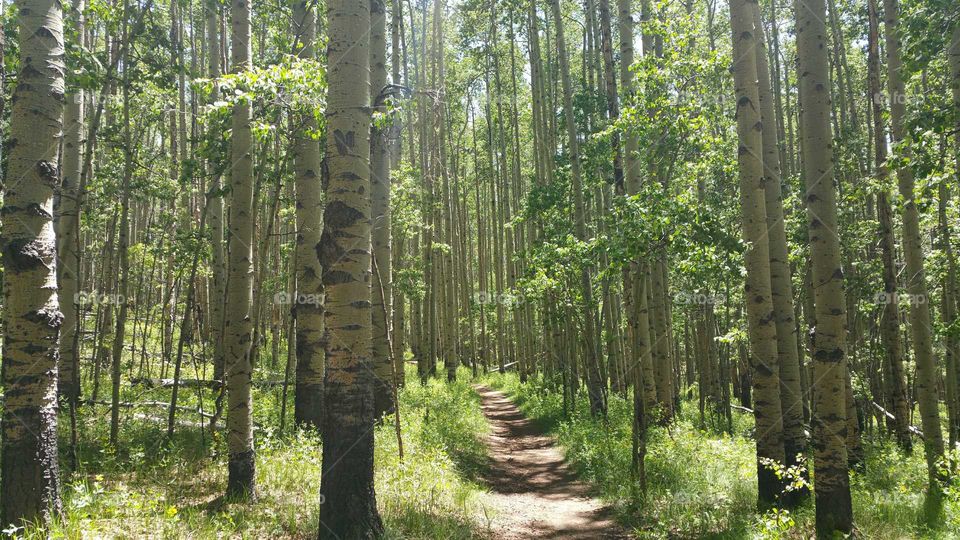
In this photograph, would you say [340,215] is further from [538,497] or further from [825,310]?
[538,497]

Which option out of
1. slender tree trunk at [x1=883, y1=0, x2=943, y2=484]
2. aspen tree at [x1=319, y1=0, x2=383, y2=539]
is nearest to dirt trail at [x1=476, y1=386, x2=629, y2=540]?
aspen tree at [x1=319, y1=0, x2=383, y2=539]

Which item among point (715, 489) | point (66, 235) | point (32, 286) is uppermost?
point (66, 235)

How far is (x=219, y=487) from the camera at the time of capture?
5.70 meters

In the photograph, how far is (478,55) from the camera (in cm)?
2212

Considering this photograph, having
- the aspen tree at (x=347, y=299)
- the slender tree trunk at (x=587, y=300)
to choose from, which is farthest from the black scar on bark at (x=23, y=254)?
the slender tree trunk at (x=587, y=300)

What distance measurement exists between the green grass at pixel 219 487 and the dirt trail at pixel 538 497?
0.50m

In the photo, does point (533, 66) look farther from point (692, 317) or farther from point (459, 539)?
point (459, 539)

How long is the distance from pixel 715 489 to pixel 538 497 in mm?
2512

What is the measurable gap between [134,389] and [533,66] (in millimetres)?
15895

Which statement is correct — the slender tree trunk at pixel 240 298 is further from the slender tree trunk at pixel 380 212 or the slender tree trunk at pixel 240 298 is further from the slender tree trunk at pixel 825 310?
the slender tree trunk at pixel 825 310

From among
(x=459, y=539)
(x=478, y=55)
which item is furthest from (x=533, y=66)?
(x=459, y=539)

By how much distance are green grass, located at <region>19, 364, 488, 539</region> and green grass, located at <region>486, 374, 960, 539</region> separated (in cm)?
198

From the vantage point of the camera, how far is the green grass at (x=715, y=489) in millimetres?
5586

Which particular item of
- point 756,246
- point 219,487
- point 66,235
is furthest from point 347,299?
point 66,235
